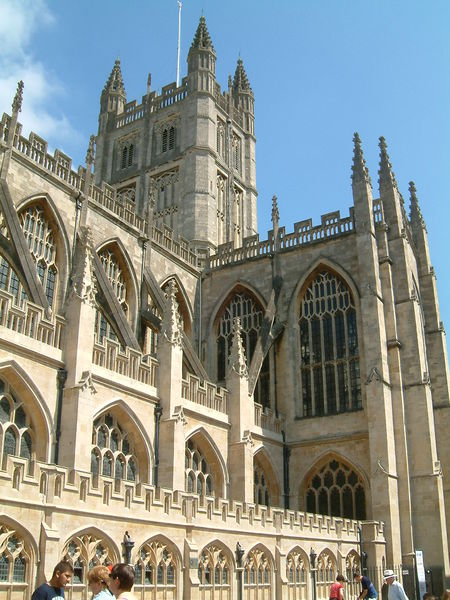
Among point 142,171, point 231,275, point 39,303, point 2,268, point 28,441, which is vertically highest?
point 142,171

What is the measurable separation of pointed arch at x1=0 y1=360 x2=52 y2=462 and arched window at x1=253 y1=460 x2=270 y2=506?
11.0 metres

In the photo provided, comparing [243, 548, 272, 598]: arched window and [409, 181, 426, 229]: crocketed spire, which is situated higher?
[409, 181, 426, 229]: crocketed spire

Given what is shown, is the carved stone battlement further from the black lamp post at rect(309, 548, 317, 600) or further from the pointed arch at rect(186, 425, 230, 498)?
the pointed arch at rect(186, 425, 230, 498)

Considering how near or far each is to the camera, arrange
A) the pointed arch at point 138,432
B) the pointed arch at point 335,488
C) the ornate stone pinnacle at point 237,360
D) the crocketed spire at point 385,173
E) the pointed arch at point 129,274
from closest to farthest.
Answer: the pointed arch at point 138,432, the ornate stone pinnacle at point 237,360, the pointed arch at point 335,488, the pointed arch at point 129,274, the crocketed spire at point 385,173

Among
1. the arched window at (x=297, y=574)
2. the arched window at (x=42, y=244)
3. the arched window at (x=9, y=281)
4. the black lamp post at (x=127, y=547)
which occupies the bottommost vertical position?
the arched window at (x=297, y=574)

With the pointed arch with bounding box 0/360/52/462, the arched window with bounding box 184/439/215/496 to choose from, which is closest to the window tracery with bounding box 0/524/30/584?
the pointed arch with bounding box 0/360/52/462

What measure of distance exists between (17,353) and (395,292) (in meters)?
17.0

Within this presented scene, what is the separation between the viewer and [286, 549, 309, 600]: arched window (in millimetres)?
18406

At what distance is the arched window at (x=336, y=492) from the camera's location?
25.8 m

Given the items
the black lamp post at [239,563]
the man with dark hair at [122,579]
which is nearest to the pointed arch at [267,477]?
the black lamp post at [239,563]

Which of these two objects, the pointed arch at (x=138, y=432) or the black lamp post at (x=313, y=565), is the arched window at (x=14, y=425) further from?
the black lamp post at (x=313, y=565)

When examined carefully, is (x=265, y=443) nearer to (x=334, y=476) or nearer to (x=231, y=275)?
(x=334, y=476)

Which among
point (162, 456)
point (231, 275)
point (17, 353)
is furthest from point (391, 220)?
point (17, 353)

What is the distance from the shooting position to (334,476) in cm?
2662
